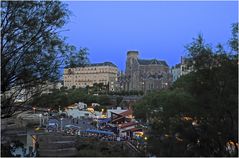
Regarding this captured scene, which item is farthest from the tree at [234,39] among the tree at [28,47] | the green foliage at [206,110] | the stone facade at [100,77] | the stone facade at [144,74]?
the stone facade at [100,77]

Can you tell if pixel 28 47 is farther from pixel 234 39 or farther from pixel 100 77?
pixel 100 77

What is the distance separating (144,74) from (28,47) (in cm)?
12903

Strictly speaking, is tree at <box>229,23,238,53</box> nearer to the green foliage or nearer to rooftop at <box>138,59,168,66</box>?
the green foliage

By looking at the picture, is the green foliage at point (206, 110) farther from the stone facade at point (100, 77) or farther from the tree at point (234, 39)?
the stone facade at point (100, 77)

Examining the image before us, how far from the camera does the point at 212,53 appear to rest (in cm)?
1020

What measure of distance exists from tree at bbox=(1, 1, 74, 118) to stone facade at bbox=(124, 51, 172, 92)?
123318 mm

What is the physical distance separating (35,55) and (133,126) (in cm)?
2563

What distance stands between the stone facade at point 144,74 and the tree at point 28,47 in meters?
123

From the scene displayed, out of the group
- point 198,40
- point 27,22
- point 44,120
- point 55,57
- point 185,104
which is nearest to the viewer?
point 27,22

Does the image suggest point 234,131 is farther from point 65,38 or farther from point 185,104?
point 65,38

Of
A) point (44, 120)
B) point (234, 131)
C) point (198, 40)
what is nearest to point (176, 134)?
point (234, 131)

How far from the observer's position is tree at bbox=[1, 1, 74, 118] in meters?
8.74

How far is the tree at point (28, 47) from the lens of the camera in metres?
8.74

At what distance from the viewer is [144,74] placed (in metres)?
138
